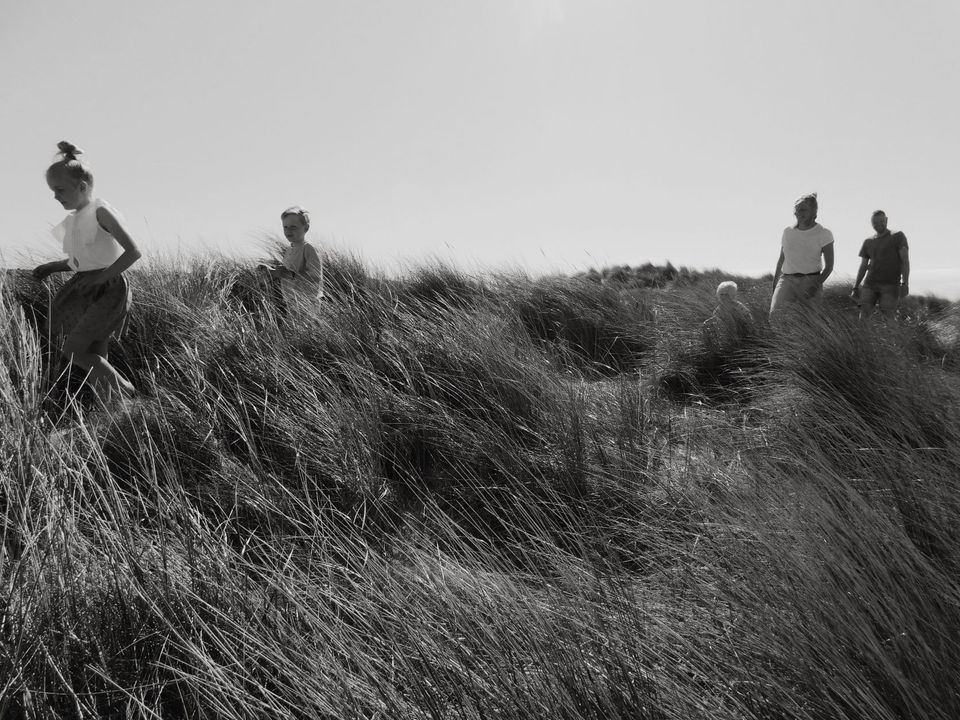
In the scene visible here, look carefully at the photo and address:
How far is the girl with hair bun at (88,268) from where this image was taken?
3.04 meters

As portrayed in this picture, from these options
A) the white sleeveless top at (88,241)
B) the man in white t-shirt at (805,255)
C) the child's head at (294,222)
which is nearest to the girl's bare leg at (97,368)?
the white sleeveless top at (88,241)

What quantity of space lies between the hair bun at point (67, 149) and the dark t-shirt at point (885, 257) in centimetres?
772

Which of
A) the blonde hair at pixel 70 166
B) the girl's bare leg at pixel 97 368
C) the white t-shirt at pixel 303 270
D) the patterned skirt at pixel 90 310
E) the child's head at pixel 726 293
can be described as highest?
the blonde hair at pixel 70 166

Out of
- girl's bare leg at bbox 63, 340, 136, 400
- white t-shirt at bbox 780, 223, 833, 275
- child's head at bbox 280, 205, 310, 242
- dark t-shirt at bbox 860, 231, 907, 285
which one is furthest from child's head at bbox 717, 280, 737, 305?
girl's bare leg at bbox 63, 340, 136, 400

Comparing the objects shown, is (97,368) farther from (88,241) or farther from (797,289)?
(797,289)

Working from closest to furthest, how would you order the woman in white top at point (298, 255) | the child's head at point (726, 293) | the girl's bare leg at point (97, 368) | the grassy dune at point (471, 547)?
the grassy dune at point (471, 547) < the girl's bare leg at point (97, 368) < the woman in white top at point (298, 255) < the child's head at point (726, 293)

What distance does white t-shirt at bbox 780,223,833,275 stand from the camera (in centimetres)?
505

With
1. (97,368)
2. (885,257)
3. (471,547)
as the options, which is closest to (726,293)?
(885,257)

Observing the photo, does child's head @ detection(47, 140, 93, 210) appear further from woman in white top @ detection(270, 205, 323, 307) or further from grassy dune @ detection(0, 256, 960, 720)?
woman in white top @ detection(270, 205, 323, 307)

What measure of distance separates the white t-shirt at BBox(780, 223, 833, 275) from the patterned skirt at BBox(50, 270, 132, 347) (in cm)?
522

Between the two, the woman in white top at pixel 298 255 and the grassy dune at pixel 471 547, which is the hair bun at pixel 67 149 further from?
the woman in white top at pixel 298 255

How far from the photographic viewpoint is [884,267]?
6.68m

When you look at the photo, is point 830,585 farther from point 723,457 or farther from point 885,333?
point 885,333

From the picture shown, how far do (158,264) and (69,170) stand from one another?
2.07 m
